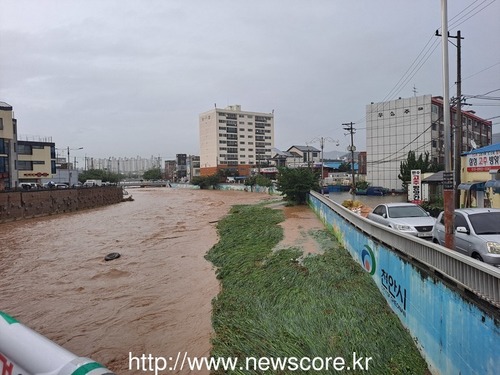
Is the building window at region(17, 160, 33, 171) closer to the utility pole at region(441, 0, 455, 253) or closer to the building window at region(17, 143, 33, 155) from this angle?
the building window at region(17, 143, 33, 155)

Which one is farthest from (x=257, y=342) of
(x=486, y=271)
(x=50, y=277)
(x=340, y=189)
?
(x=340, y=189)

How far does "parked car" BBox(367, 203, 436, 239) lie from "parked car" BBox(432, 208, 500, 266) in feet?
7.28

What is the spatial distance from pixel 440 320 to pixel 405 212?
9408 millimetres

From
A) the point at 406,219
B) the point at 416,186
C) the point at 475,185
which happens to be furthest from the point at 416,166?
the point at 406,219

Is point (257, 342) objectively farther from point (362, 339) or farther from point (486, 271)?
point (486, 271)

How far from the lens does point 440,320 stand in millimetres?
4465

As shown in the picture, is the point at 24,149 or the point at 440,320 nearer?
the point at 440,320

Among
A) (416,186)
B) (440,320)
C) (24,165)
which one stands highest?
(24,165)

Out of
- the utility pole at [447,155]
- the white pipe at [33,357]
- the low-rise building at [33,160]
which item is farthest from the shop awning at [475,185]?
the low-rise building at [33,160]

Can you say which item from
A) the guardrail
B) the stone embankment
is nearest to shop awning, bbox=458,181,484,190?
the guardrail

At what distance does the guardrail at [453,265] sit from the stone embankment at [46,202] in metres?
35.9

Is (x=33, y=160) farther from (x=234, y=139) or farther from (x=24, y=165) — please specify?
(x=234, y=139)

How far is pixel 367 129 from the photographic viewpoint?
61.0 metres

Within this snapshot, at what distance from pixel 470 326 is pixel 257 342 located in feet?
12.0
